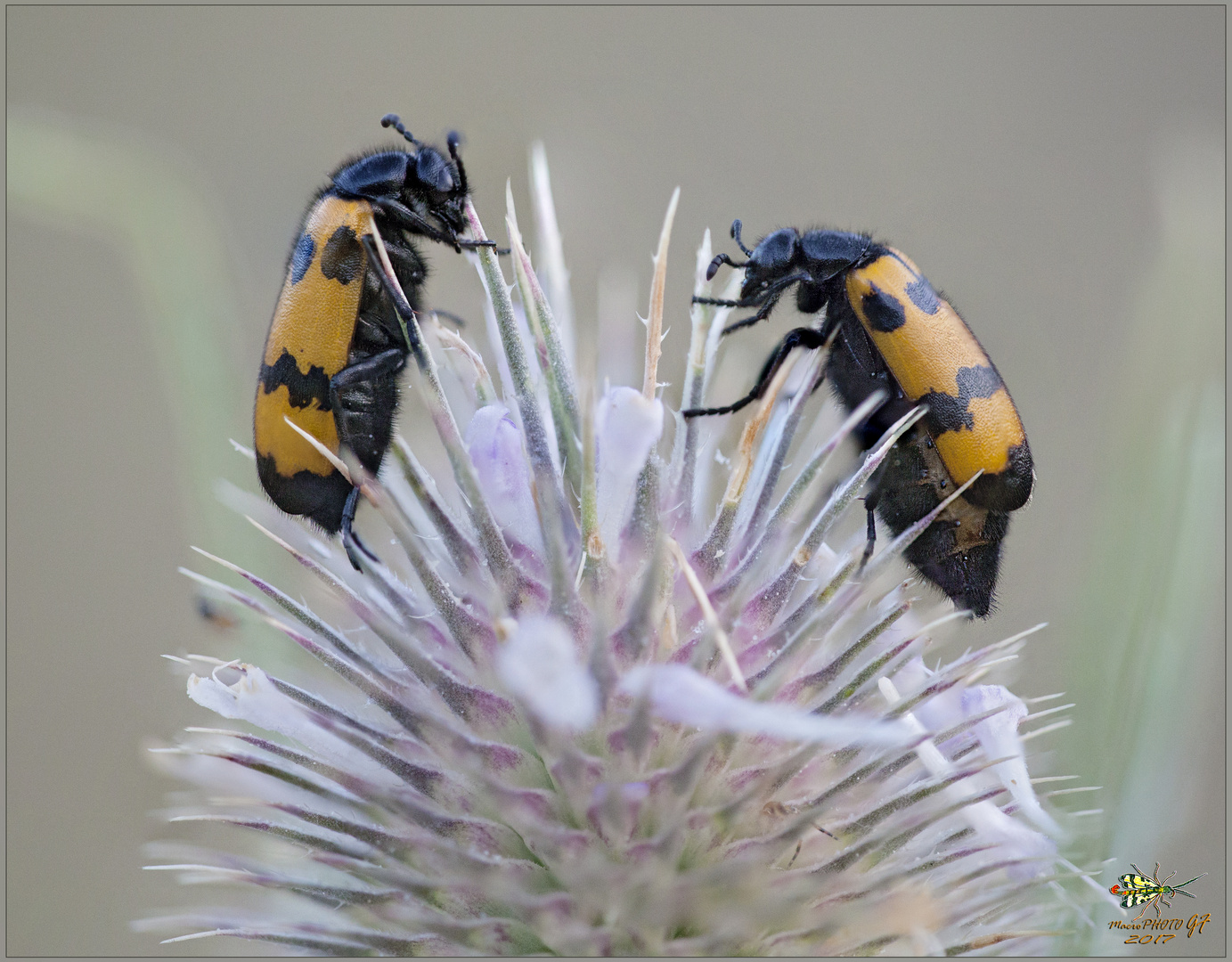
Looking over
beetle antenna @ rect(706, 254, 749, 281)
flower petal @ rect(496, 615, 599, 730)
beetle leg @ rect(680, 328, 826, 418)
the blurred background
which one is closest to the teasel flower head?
flower petal @ rect(496, 615, 599, 730)

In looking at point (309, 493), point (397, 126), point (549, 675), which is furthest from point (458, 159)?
point (549, 675)

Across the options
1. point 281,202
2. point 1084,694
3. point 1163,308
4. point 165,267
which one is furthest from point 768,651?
point 281,202

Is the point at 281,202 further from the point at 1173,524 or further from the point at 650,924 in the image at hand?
the point at 1173,524

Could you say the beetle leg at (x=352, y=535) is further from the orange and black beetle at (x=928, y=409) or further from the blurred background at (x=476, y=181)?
the blurred background at (x=476, y=181)

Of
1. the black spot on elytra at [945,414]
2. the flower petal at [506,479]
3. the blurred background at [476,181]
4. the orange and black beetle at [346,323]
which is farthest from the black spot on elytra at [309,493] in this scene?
the black spot on elytra at [945,414]

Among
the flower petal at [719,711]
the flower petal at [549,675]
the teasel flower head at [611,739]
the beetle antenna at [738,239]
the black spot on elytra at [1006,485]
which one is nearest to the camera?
the flower petal at [719,711]

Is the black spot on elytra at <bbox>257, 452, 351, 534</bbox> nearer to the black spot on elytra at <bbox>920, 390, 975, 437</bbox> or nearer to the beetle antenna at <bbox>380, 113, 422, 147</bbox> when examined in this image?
the beetle antenna at <bbox>380, 113, 422, 147</bbox>
